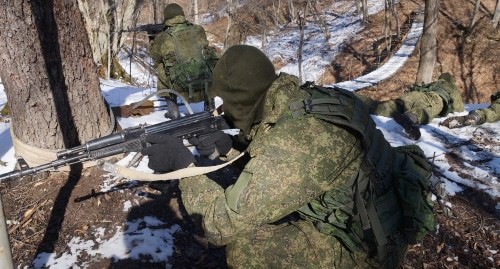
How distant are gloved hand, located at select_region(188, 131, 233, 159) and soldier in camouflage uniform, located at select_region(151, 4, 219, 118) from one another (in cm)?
288

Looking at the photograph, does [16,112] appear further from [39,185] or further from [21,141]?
[39,185]

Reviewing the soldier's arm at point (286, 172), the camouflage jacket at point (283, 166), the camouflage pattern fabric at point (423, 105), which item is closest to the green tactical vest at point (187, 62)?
the camouflage pattern fabric at point (423, 105)

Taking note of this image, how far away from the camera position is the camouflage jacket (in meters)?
1.92

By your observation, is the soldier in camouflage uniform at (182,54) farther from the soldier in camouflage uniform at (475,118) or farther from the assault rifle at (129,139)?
the soldier in camouflage uniform at (475,118)

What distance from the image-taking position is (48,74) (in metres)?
3.42

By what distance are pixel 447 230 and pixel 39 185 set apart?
3960mm

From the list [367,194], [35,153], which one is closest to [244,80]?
[367,194]

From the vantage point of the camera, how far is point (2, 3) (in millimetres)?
3076

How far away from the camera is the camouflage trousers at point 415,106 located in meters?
6.32

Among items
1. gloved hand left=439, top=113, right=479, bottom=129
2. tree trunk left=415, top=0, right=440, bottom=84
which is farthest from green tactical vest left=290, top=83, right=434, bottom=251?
tree trunk left=415, top=0, right=440, bottom=84

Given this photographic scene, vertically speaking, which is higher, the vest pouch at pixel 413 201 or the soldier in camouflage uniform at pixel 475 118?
the vest pouch at pixel 413 201

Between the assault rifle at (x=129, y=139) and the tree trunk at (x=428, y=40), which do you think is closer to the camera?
the assault rifle at (x=129, y=139)

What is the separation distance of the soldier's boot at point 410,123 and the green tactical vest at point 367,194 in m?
3.48

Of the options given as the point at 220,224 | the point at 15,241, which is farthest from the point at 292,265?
the point at 15,241
